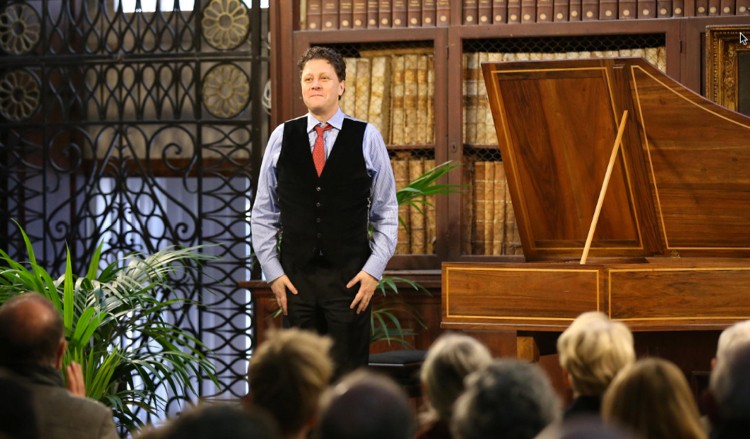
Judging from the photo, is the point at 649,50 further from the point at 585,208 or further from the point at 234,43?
the point at 234,43

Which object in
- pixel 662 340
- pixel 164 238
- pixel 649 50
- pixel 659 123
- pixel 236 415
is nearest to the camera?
pixel 236 415

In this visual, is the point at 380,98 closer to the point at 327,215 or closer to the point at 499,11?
the point at 499,11

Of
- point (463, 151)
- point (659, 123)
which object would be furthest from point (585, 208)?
point (463, 151)

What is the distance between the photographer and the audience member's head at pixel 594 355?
252 cm

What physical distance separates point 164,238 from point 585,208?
2.18 meters

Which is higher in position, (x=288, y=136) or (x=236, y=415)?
(x=288, y=136)

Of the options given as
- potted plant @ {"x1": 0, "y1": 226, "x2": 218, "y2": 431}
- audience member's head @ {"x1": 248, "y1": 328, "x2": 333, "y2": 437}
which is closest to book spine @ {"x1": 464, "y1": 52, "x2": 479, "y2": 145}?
potted plant @ {"x1": 0, "y1": 226, "x2": 218, "y2": 431}

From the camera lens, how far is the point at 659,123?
161 inches

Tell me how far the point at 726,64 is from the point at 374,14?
1526 millimetres

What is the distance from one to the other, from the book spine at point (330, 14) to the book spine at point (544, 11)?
89 centimetres

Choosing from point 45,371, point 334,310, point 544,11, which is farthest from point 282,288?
point 544,11

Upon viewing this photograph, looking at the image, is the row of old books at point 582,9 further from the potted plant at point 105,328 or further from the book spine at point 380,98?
A: the potted plant at point 105,328

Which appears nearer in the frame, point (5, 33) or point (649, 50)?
point (649, 50)

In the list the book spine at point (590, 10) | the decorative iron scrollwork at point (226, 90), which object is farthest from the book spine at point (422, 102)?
the decorative iron scrollwork at point (226, 90)
